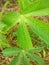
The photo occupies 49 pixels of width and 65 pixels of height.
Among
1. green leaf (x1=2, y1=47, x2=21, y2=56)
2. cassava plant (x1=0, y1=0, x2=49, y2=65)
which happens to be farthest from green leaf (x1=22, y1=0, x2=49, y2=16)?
green leaf (x1=2, y1=47, x2=21, y2=56)

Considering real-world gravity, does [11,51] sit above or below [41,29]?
below

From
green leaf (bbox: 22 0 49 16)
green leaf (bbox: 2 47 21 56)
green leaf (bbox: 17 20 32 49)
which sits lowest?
green leaf (bbox: 2 47 21 56)

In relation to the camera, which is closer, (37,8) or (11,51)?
(37,8)

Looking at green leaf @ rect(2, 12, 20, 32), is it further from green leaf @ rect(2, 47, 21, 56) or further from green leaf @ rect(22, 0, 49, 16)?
green leaf @ rect(2, 47, 21, 56)

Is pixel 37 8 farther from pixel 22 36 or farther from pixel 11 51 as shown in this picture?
pixel 11 51

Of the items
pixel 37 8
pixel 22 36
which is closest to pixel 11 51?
pixel 22 36

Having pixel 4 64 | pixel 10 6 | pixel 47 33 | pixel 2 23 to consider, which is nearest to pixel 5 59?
pixel 4 64

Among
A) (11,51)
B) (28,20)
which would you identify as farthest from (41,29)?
(11,51)

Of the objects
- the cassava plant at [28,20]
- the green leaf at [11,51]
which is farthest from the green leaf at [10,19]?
the green leaf at [11,51]

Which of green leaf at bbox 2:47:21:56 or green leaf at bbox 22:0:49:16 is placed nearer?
green leaf at bbox 22:0:49:16

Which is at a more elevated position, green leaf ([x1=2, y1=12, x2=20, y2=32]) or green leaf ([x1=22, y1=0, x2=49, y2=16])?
green leaf ([x1=22, y1=0, x2=49, y2=16])
